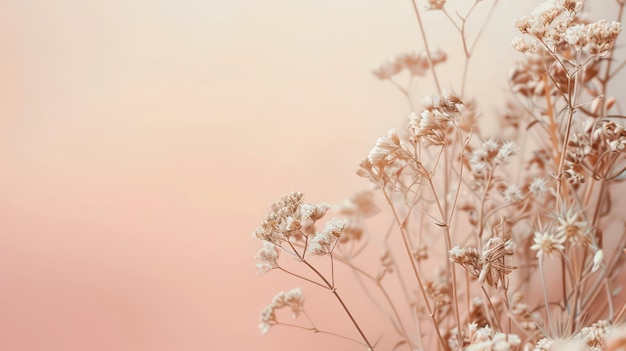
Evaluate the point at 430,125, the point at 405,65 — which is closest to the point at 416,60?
the point at 405,65

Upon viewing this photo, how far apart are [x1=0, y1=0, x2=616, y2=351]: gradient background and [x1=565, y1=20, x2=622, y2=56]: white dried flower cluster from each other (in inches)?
23.7

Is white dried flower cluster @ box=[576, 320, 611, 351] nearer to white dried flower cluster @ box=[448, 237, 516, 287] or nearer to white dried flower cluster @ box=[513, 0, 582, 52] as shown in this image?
white dried flower cluster @ box=[448, 237, 516, 287]

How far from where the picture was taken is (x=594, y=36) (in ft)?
1.82

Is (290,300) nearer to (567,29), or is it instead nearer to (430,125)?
(430,125)

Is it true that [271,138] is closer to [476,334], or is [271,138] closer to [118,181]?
[118,181]

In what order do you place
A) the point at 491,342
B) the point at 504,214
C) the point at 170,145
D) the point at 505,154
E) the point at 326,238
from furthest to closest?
the point at 170,145 → the point at 504,214 → the point at 505,154 → the point at 326,238 → the point at 491,342

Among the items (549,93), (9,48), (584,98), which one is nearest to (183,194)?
(9,48)

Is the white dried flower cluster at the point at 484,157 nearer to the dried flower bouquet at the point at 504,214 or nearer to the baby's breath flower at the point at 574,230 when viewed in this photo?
the dried flower bouquet at the point at 504,214

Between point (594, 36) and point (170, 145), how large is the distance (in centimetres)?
70

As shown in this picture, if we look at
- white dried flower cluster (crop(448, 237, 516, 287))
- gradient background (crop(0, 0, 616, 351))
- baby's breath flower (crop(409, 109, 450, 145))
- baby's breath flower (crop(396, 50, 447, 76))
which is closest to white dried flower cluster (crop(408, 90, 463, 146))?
baby's breath flower (crop(409, 109, 450, 145))

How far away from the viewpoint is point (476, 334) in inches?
22.2

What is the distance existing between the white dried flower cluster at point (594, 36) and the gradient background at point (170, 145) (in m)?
0.60

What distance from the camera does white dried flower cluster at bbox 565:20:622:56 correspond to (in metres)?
0.55

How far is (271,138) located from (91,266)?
37cm
